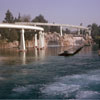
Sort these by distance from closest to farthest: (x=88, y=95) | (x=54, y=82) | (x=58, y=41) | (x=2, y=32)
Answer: (x=88, y=95) < (x=54, y=82) < (x=2, y=32) < (x=58, y=41)

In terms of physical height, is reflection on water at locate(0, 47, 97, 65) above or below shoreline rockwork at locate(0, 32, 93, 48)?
below

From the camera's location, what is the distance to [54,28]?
6334 inches


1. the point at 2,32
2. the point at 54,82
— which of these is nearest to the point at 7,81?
the point at 54,82

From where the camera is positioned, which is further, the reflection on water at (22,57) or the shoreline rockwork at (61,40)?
the shoreline rockwork at (61,40)

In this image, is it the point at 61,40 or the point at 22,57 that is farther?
the point at 61,40

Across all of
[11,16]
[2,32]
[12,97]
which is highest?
[11,16]

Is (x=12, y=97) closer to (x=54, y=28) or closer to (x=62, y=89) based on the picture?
(x=62, y=89)

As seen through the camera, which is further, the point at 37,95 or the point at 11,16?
the point at 11,16

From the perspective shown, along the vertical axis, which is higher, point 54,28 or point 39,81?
point 54,28

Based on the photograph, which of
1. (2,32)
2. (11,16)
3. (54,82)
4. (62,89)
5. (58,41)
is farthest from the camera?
(58,41)

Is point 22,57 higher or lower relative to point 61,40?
lower

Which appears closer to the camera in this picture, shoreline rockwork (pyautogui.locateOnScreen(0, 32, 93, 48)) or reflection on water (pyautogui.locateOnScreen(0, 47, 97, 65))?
reflection on water (pyautogui.locateOnScreen(0, 47, 97, 65))

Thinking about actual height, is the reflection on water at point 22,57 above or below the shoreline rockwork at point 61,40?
below

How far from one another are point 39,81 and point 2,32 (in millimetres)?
80376
